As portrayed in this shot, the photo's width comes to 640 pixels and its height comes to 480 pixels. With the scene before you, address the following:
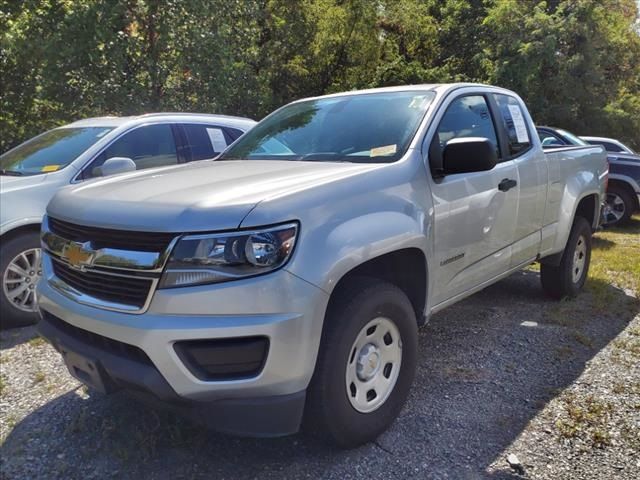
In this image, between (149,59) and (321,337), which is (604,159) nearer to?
(321,337)

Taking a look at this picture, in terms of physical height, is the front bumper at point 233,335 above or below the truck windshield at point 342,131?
below

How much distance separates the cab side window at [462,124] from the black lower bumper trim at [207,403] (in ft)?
5.33

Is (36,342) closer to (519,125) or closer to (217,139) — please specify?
(217,139)

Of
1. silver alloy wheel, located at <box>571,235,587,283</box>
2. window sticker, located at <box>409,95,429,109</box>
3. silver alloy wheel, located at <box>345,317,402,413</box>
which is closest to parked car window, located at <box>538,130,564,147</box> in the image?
silver alloy wheel, located at <box>571,235,587,283</box>

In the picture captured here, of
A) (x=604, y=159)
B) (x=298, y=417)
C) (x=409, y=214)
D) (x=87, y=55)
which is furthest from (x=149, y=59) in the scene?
(x=298, y=417)

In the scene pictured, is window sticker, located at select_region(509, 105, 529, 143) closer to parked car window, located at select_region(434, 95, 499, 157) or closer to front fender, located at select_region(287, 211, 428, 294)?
parked car window, located at select_region(434, 95, 499, 157)

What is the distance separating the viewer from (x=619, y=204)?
10445 mm

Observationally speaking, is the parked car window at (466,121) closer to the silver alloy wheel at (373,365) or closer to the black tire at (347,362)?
the black tire at (347,362)

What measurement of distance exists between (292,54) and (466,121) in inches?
433

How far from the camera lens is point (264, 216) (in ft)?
7.36

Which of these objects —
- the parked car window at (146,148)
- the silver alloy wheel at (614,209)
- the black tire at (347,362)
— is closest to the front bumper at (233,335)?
the black tire at (347,362)

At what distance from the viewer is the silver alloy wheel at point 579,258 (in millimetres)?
5250

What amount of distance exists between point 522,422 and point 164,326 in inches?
81.5

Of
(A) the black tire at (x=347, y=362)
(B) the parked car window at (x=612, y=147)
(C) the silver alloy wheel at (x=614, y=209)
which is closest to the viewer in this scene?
(A) the black tire at (x=347, y=362)
